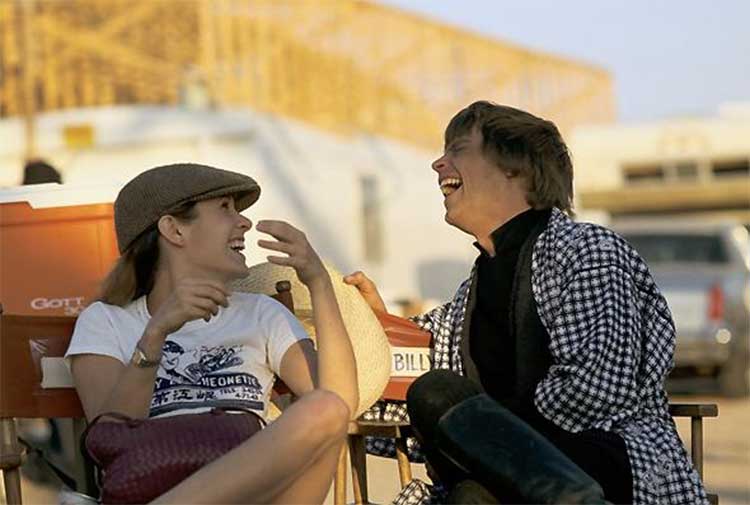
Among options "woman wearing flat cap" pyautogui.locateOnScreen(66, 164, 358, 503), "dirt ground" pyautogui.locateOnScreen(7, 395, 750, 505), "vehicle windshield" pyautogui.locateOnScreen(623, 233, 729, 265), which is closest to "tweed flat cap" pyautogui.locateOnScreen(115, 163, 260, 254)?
"woman wearing flat cap" pyautogui.locateOnScreen(66, 164, 358, 503)

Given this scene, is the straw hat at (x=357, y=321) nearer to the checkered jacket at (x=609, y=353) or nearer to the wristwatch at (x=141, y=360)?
the checkered jacket at (x=609, y=353)

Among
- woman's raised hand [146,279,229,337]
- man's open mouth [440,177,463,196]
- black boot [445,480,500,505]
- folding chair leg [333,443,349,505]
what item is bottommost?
folding chair leg [333,443,349,505]

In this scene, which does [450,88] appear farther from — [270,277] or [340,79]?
[270,277]

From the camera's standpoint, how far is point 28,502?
317 inches

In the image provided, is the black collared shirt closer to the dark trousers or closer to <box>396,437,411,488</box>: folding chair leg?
the dark trousers

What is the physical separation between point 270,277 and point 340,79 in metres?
21.0

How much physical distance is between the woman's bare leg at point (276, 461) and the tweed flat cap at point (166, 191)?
2.60ft

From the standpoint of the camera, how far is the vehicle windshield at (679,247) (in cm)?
1460

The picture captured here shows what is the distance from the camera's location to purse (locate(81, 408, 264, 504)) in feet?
10.6

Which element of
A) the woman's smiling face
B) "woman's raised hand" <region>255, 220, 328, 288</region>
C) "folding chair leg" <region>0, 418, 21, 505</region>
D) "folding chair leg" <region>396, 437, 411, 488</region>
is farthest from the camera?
"folding chair leg" <region>396, 437, 411, 488</region>

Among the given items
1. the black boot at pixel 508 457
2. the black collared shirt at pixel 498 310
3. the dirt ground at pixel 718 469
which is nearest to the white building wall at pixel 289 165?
the dirt ground at pixel 718 469

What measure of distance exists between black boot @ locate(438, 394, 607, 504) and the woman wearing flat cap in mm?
250

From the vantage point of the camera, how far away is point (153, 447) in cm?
328

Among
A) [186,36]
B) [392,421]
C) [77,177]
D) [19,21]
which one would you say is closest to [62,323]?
[392,421]
